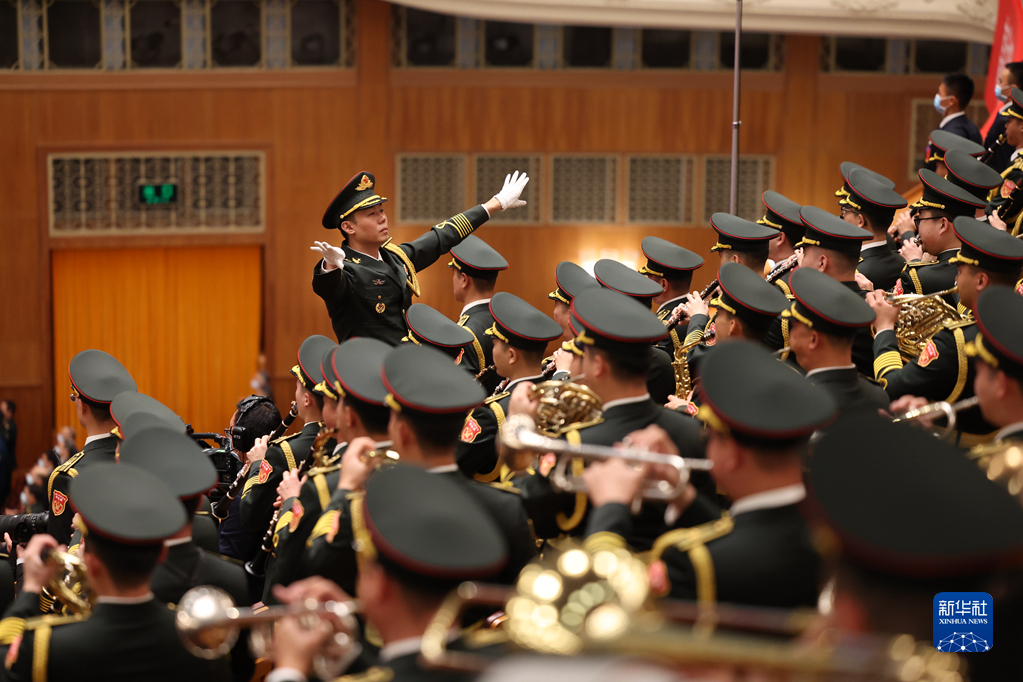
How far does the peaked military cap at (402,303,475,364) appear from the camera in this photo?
4.07 metres

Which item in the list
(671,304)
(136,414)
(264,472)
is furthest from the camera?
(671,304)

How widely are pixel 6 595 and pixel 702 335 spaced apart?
2.84m

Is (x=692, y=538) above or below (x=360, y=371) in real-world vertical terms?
below

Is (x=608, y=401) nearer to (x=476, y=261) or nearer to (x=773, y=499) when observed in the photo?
(x=773, y=499)

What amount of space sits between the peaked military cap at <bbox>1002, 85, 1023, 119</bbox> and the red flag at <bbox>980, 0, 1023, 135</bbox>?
1.30 metres

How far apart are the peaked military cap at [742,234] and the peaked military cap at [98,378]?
8.85 feet

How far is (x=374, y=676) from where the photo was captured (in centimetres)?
162

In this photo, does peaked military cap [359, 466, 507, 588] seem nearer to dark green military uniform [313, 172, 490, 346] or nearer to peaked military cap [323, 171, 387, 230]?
dark green military uniform [313, 172, 490, 346]

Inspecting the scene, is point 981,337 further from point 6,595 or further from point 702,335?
point 6,595

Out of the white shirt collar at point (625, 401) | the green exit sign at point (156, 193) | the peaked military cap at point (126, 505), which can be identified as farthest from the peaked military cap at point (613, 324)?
the green exit sign at point (156, 193)

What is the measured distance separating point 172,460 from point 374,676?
117cm

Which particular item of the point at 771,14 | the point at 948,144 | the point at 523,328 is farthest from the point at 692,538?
the point at 771,14

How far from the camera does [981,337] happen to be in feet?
7.78

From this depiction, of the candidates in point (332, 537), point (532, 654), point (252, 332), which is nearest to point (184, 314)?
point (252, 332)
